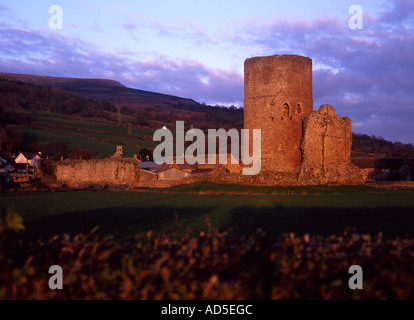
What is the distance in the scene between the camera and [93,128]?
234 feet

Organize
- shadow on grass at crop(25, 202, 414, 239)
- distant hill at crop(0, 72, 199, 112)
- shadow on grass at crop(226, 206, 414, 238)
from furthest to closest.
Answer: distant hill at crop(0, 72, 199, 112), shadow on grass at crop(25, 202, 414, 239), shadow on grass at crop(226, 206, 414, 238)

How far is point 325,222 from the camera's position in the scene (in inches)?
423

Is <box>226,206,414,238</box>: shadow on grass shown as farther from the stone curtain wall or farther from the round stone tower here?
the stone curtain wall

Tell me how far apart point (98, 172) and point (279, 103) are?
56.8ft

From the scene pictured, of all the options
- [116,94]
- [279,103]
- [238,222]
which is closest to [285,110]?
[279,103]

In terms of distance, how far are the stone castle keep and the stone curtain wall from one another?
40.5ft

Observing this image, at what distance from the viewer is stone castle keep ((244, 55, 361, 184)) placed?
2420 centimetres

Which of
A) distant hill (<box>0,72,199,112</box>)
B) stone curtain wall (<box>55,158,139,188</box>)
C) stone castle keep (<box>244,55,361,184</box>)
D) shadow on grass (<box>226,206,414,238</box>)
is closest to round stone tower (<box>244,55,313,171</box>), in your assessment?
stone castle keep (<box>244,55,361,184</box>)

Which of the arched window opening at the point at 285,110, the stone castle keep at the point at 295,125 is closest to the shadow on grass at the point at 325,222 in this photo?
the stone castle keep at the point at 295,125

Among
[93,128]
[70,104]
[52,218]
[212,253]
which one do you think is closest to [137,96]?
[70,104]

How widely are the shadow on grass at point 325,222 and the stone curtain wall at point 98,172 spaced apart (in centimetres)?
2032

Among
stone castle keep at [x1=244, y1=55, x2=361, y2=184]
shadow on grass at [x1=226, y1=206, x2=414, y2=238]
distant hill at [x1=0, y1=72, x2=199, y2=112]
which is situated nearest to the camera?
shadow on grass at [x1=226, y1=206, x2=414, y2=238]

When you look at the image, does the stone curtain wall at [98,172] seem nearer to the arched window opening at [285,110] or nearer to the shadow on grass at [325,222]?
the arched window opening at [285,110]

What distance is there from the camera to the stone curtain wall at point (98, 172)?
32.9 meters
